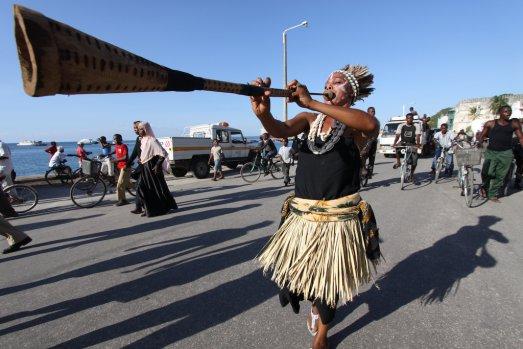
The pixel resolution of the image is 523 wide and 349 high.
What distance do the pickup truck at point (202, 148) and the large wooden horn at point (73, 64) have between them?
11844 mm

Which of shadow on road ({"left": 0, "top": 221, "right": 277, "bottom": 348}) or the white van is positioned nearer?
shadow on road ({"left": 0, "top": 221, "right": 277, "bottom": 348})

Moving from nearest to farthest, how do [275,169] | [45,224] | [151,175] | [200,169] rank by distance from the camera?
[45,224], [151,175], [275,169], [200,169]

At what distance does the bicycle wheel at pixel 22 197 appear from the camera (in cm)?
755

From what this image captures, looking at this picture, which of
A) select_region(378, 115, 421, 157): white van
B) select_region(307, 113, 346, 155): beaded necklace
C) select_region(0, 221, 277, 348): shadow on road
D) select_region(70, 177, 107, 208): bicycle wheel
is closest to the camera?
select_region(307, 113, 346, 155): beaded necklace

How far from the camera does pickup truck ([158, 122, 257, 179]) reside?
1318cm

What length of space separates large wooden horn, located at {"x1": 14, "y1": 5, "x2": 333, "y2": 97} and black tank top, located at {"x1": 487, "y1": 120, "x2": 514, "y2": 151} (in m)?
7.53

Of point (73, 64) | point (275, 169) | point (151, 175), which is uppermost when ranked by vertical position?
point (73, 64)

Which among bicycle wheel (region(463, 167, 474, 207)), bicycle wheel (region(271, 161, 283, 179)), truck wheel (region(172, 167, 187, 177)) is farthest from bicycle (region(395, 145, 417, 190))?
truck wheel (region(172, 167, 187, 177))

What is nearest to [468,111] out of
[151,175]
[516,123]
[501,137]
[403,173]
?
[403,173]

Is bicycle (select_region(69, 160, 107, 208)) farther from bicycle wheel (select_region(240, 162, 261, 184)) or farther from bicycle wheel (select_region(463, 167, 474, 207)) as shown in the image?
bicycle wheel (select_region(463, 167, 474, 207))

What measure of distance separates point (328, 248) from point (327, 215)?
0.22 meters

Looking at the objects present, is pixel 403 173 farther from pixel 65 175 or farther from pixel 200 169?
pixel 65 175

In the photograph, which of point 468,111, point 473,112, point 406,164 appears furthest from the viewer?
point 468,111

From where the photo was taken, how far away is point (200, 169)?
13.7m
